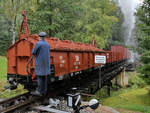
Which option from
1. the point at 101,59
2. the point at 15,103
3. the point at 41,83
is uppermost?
the point at 101,59

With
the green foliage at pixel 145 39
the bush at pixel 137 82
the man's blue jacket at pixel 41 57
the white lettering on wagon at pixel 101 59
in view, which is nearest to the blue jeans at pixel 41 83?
the man's blue jacket at pixel 41 57

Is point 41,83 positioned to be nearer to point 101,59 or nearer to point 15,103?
point 15,103

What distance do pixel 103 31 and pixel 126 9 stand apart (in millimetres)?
101085

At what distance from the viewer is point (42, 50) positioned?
478 centimetres

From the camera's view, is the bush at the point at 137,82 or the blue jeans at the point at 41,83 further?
the bush at the point at 137,82

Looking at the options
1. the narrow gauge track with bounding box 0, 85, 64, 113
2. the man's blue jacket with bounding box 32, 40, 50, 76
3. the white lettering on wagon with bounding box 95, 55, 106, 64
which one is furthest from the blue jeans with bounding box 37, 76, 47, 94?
the white lettering on wagon with bounding box 95, 55, 106, 64

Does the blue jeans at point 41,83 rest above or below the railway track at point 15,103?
above

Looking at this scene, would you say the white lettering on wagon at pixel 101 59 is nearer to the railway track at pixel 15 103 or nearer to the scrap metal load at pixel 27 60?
the scrap metal load at pixel 27 60

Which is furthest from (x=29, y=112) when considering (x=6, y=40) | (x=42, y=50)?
(x=6, y=40)

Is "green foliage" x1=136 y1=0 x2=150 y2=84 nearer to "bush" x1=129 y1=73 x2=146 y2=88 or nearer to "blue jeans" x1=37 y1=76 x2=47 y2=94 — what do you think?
"bush" x1=129 y1=73 x2=146 y2=88

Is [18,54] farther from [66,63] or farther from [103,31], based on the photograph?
[103,31]

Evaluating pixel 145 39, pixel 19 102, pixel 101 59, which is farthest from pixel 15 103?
pixel 145 39

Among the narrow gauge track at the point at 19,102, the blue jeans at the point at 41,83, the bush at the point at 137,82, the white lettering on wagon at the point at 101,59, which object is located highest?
the white lettering on wagon at the point at 101,59

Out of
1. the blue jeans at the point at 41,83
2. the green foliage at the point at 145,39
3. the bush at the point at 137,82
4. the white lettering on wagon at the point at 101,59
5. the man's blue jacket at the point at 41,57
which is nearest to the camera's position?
the man's blue jacket at the point at 41,57
